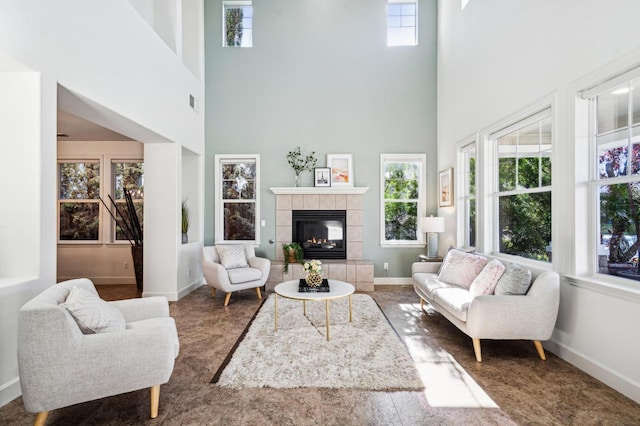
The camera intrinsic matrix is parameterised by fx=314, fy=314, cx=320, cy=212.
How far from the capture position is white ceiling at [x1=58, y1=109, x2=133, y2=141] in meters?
4.40

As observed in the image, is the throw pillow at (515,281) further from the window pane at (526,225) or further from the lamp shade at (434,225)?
the lamp shade at (434,225)

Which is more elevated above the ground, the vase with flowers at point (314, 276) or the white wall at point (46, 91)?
the white wall at point (46, 91)

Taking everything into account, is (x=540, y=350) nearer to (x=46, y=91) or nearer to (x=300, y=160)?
(x=300, y=160)

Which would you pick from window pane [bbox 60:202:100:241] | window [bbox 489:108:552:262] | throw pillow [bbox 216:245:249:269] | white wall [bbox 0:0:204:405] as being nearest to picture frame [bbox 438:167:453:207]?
window [bbox 489:108:552:262]

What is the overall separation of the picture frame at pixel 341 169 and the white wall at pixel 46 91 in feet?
10.0

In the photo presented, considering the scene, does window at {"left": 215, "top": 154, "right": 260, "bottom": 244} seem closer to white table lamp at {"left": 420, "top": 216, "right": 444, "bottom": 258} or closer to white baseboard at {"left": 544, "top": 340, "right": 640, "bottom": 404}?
white table lamp at {"left": 420, "top": 216, "right": 444, "bottom": 258}

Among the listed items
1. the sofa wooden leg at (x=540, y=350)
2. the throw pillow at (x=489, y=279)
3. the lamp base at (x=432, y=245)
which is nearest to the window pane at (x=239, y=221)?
the lamp base at (x=432, y=245)

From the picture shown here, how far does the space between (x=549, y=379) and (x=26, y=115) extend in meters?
4.41

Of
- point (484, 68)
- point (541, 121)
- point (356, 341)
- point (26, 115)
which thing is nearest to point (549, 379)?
point (356, 341)

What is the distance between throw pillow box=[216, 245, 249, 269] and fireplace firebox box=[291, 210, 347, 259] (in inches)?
44.2

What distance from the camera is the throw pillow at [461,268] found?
140 inches

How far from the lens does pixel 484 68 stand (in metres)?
4.00

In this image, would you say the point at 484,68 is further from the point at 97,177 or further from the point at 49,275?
the point at 97,177

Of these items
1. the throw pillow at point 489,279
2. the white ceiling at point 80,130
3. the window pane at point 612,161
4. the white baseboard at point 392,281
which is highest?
the white ceiling at point 80,130
